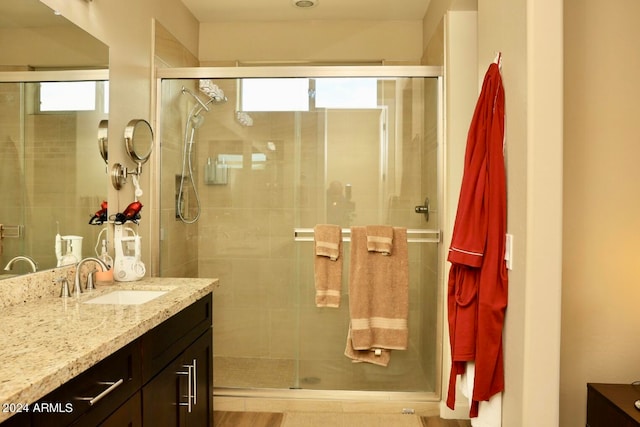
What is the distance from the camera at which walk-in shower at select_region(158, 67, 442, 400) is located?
112 inches

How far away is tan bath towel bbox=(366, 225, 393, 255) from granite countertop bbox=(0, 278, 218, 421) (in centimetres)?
113

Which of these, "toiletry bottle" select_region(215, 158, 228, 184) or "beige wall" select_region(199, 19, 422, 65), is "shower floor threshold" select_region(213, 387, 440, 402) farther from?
"beige wall" select_region(199, 19, 422, 65)

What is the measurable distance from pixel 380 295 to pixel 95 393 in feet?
6.08

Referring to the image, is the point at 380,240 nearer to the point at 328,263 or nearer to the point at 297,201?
the point at 328,263

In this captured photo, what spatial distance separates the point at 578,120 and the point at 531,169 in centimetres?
49

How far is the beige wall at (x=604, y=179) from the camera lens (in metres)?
1.88

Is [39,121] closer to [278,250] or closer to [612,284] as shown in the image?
[278,250]

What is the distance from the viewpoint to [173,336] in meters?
1.78

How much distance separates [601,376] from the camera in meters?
1.92

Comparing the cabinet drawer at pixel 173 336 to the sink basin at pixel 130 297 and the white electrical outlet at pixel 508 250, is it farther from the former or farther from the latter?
the white electrical outlet at pixel 508 250

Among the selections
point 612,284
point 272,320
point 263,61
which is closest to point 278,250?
point 272,320

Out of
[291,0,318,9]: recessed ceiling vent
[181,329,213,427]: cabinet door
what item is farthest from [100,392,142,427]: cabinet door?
[291,0,318,9]: recessed ceiling vent

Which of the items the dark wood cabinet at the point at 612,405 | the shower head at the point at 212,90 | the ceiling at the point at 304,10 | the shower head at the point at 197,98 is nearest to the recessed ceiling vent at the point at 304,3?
the ceiling at the point at 304,10

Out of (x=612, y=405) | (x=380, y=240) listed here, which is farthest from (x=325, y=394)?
(x=612, y=405)
